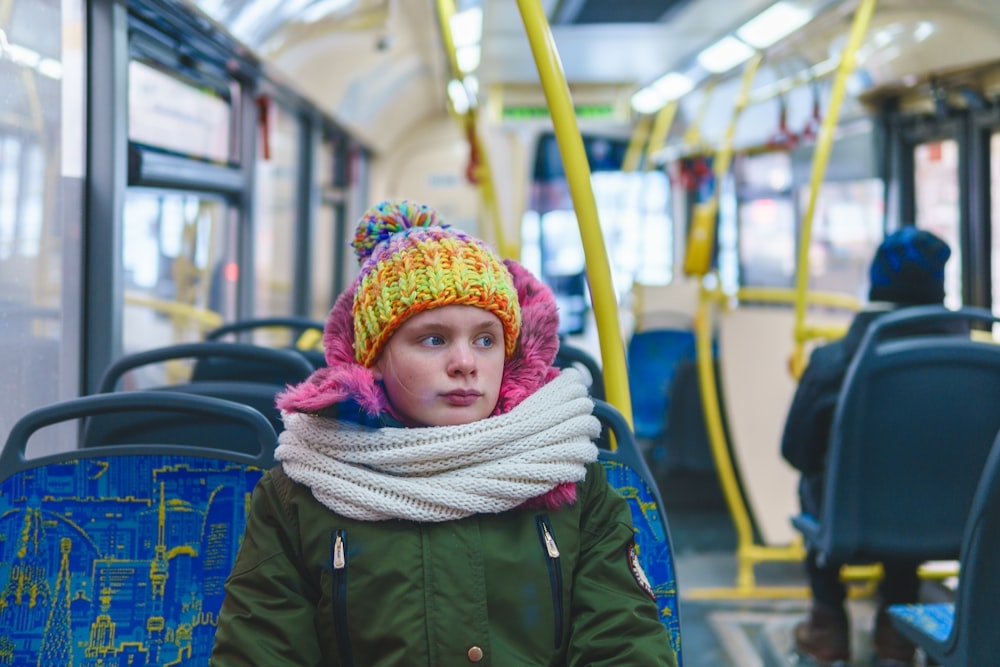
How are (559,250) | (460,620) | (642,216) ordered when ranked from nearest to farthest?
(460,620)
(642,216)
(559,250)

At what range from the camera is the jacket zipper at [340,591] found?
4.66ft

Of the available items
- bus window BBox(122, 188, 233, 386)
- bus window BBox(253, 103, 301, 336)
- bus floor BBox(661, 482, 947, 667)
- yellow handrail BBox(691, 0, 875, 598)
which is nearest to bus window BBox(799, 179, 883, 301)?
yellow handrail BBox(691, 0, 875, 598)

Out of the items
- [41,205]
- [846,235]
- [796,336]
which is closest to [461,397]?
[41,205]

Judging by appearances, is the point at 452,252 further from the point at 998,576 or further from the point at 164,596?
the point at 998,576

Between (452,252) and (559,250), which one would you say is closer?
(452,252)

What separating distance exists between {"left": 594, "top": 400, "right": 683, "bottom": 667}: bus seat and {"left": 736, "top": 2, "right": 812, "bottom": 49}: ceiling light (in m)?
2.74

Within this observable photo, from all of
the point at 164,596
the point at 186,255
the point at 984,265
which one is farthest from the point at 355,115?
the point at 164,596

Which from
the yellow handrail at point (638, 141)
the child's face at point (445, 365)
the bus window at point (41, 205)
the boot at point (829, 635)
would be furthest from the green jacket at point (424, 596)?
the yellow handrail at point (638, 141)

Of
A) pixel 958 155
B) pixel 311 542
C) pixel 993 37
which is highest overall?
pixel 993 37

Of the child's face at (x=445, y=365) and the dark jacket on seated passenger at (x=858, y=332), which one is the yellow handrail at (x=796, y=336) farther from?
the child's face at (x=445, y=365)

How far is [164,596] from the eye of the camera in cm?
170

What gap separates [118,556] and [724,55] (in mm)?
4270

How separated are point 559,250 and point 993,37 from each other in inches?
235

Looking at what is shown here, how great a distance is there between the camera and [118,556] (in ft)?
5.56
